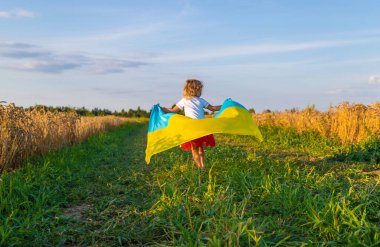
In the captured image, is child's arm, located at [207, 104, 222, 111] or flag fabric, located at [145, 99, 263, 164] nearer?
flag fabric, located at [145, 99, 263, 164]

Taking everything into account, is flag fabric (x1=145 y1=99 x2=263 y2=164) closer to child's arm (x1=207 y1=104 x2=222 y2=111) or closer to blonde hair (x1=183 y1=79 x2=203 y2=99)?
child's arm (x1=207 y1=104 x2=222 y2=111)

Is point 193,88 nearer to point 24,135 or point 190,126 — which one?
point 190,126

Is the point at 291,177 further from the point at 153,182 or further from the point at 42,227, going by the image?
the point at 42,227

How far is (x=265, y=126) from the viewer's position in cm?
2391

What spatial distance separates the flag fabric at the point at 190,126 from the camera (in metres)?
8.34

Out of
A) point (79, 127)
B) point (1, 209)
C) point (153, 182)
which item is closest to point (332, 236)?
point (153, 182)

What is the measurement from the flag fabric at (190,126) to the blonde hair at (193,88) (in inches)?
22.6

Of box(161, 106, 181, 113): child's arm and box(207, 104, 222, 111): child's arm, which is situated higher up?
box(207, 104, 222, 111): child's arm

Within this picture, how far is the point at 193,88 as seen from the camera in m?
8.84

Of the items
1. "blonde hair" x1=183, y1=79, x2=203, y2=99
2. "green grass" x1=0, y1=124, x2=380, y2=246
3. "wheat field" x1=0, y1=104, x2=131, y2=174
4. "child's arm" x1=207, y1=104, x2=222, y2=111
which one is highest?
"blonde hair" x1=183, y1=79, x2=203, y2=99

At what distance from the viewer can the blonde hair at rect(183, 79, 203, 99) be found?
8.85 metres

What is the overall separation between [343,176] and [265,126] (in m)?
15.8

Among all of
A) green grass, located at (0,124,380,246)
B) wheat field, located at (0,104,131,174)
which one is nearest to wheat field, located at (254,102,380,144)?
green grass, located at (0,124,380,246)

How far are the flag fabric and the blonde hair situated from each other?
58cm
